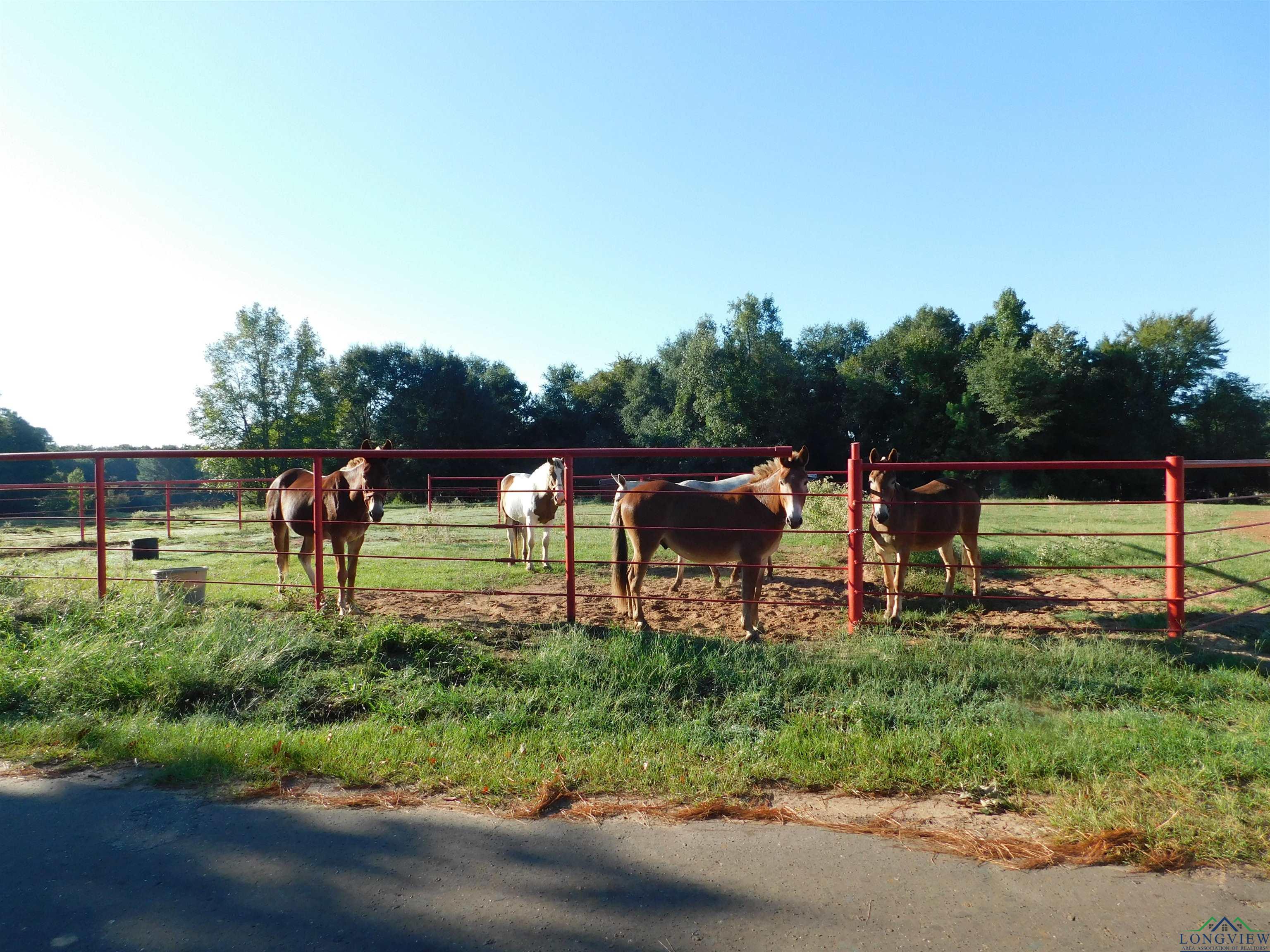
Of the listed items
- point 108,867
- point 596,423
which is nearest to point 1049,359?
point 596,423

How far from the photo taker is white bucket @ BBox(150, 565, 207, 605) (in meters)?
7.06

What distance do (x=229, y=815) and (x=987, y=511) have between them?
24.4m

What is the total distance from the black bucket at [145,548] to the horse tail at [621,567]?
6.70 meters

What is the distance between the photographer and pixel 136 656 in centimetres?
529

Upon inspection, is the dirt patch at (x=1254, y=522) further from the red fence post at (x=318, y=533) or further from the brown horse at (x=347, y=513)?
the red fence post at (x=318, y=533)

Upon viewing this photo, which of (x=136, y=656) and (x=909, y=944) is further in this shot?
(x=136, y=656)

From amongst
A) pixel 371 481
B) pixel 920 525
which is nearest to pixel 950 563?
pixel 920 525

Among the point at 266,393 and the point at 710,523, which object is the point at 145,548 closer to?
the point at 710,523

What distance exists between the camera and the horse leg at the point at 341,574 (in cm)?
736

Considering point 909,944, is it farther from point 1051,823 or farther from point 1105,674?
point 1105,674

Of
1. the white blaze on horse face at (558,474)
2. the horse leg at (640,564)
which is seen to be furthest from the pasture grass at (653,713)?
the white blaze on horse face at (558,474)

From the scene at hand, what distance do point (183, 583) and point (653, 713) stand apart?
5553 millimetres

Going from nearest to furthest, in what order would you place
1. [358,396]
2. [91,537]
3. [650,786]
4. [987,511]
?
[650,786] → [91,537] → [987,511] → [358,396]

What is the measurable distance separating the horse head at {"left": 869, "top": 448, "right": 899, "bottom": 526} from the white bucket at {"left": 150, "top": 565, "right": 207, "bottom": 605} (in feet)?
23.7
